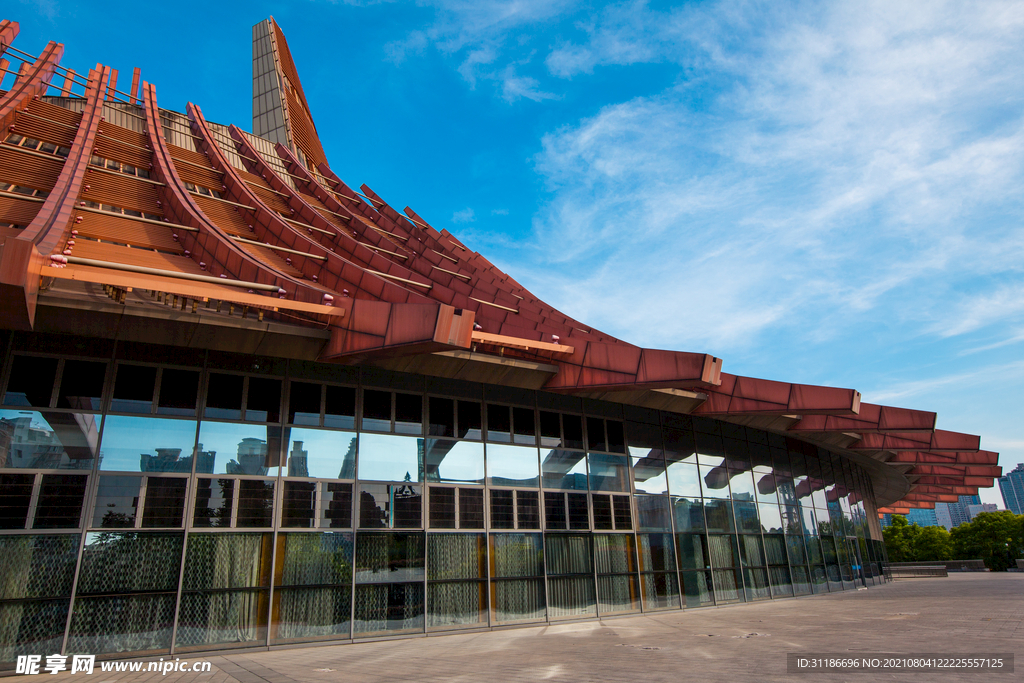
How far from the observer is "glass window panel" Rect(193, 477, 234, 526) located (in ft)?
42.0

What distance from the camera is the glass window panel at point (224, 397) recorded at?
1351cm

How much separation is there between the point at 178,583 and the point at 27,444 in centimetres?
387

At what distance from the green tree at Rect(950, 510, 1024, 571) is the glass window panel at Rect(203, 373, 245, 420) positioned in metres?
81.3

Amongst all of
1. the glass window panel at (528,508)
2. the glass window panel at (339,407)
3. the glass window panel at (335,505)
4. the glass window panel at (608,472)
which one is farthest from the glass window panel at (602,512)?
the glass window panel at (339,407)

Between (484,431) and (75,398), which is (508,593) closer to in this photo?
(484,431)

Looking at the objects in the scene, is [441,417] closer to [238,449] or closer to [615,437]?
[238,449]

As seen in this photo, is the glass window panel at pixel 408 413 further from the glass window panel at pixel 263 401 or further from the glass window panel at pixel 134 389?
the glass window panel at pixel 134 389

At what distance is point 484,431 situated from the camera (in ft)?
54.9

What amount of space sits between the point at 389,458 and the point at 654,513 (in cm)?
895

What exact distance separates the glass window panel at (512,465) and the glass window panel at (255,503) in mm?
5518

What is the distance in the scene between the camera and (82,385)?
1246 cm

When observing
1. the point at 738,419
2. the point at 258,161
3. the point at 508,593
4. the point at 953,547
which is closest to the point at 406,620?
the point at 508,593

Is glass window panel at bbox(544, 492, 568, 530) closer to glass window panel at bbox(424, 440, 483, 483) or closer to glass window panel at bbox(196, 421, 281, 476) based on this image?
glass window panel at bbox(424, 440, 483, 483)

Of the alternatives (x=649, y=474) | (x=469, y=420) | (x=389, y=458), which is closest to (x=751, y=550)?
(x=649, y=474)
